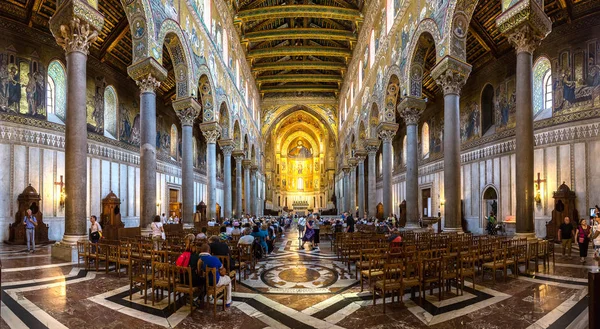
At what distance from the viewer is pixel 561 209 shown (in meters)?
15.6

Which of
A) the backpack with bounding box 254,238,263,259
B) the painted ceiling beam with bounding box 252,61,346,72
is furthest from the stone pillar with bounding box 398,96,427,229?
the painted ceiling beam with bounding box 252,61,346,72

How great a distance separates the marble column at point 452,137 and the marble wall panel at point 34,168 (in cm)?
1833

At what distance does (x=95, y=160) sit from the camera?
19.5m

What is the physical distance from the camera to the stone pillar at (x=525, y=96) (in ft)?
33.7

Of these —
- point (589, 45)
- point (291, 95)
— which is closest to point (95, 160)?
point (589, 45)

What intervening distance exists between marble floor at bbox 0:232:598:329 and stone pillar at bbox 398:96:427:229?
26.6ft

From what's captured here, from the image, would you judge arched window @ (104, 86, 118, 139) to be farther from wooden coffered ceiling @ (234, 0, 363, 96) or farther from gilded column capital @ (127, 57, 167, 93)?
wooden coffered ceiling @ (234, 0, 363, 96)

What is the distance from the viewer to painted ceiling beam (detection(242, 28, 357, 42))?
30.4m

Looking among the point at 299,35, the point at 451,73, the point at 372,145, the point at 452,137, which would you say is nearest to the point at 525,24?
the point at 451,73

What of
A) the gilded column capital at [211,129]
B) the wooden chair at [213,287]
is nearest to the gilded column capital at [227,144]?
the gilded column capital at [211,129]

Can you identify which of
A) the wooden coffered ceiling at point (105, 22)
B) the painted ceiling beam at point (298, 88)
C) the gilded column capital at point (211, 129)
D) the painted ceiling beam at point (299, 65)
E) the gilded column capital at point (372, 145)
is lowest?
the gilded column capital at point (372, 145)

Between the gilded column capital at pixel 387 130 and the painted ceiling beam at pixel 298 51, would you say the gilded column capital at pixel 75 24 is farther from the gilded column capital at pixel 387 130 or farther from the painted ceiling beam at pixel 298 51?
the painted ceiling beam at pixel 298 51

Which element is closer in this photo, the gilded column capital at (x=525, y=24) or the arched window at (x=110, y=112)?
the gilded column capital at (x=525, y=24)

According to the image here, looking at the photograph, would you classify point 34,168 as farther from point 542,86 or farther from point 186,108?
point 542,86
